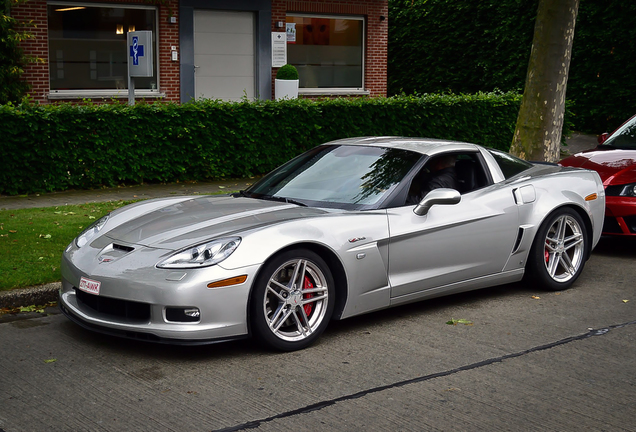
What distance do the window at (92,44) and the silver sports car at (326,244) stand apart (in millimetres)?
11553

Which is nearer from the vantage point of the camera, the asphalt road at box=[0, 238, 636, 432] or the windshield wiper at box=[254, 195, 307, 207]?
the asphalt road at box=[0, 238, 636, 432]

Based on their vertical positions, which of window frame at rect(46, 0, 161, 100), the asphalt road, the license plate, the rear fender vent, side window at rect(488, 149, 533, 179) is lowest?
the asphalt road

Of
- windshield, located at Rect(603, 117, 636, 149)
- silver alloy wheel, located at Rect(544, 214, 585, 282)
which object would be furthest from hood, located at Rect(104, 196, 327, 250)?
windshield, located at Rect(603, 117, 636, 149)

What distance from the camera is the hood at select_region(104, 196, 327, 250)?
5.11 metres

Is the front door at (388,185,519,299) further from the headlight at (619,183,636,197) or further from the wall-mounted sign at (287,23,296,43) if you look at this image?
the wall-mounted sign at (287,23,296,43)

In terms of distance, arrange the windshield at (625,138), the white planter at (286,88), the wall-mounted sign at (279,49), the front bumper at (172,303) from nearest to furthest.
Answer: the front bumper at (172,303) → the windshield at (625,138) → the white planter at (286,88) → the wall-mounted sign at (279,49)

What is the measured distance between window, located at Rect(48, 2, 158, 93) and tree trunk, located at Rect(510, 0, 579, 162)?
908 centimetres

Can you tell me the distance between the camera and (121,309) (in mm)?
4949

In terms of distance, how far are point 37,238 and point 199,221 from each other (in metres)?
3.40

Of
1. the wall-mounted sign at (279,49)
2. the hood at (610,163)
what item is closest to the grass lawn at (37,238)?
the hood at (610,163)

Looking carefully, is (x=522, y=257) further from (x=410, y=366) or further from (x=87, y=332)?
(x=87, y=332)

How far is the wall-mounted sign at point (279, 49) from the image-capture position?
18.9 meters

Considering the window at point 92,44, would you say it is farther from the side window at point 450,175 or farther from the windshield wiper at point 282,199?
the side window at point 450,175

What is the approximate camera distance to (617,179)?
8414 mm
